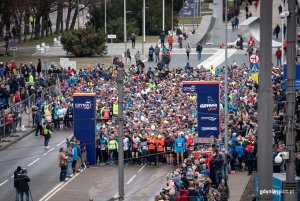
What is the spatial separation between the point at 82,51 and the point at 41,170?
3978cm

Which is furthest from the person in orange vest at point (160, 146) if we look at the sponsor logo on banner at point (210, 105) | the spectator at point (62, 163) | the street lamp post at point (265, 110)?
the street lamp post at point (265, 110)

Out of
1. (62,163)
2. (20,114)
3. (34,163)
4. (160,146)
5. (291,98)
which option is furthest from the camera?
(20,114)

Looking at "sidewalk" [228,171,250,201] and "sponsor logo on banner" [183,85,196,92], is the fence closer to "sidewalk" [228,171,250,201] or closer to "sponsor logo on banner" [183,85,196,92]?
"sponsor logo on banner" [183,85,196,92]

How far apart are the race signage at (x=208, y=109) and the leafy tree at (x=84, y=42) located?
39.0 meters

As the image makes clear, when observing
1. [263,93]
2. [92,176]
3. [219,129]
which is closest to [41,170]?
[92,176]

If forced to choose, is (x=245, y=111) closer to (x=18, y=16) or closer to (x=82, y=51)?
(x=82, y=51)

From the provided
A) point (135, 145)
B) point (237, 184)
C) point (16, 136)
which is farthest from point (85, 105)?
point (237, 184)

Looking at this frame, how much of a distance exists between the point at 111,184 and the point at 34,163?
599 centimetres

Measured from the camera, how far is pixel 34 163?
1591 inches

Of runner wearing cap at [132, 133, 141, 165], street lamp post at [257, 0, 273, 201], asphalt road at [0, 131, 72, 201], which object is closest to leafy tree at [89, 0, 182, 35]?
asphalt road at [0, 131, 72, 201]

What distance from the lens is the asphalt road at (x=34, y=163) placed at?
34906 millimetres

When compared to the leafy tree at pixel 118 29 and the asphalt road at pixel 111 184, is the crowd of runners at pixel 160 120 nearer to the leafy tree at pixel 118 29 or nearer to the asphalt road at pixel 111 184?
the asphalt road at pixel 111 184

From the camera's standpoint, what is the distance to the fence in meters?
46.0

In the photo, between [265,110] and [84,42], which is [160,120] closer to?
[265,110]
